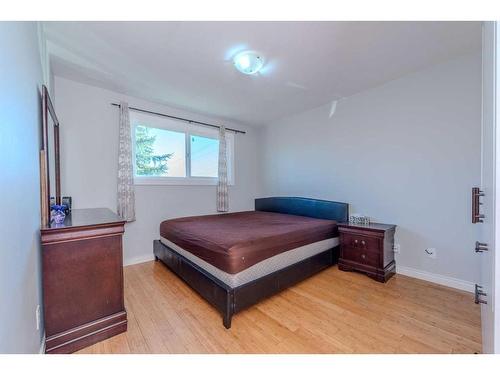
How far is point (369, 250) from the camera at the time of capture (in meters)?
2.46

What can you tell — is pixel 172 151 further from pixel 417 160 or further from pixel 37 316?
pixel 417 160

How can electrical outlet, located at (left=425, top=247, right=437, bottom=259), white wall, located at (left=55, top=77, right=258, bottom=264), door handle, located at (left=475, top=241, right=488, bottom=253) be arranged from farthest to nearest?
white wall, located at (left=55, top=77, right=258, bottom=264)
electrical outlet, located at (left=425, top=247, right=437, bottom=259)
door handle, located at (left=475, top=241, right=488, bottom=253)

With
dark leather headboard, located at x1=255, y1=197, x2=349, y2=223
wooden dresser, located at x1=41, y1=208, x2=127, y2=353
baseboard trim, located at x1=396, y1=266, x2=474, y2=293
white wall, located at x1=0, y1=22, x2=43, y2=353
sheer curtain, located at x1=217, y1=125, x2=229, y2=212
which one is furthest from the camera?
sheer curtain, located at x1=217, y1=125, x2=229, y2=212

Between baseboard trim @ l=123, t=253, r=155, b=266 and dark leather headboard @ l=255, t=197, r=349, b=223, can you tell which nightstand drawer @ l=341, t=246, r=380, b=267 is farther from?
baseboard trim @ l=123, t=253, r=155, b=266

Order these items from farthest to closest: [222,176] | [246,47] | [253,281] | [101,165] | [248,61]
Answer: [222,176]
[101,165]
[248,61]
[246,47]
[253,281]

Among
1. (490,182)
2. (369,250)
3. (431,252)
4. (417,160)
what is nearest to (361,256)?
(369,250)

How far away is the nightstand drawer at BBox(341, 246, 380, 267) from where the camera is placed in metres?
2.42

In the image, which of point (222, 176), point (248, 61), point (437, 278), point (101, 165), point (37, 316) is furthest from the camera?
point (222, 176)

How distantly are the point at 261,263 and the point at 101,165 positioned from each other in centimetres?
251

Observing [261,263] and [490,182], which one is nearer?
[490,182]

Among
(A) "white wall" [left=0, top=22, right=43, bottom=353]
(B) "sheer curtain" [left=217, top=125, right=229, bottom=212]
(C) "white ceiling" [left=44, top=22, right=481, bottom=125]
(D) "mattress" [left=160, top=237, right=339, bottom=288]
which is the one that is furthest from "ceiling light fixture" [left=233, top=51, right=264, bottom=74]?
(D) "mattress" [left=160, top=237, right=339, bottom=288]

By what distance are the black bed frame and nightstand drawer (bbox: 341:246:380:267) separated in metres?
0.18

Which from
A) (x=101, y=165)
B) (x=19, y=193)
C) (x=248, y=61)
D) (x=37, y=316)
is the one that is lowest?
(x=37, y=316)

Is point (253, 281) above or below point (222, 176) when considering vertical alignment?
below
